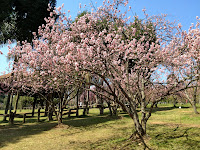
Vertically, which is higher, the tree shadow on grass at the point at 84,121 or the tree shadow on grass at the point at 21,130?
the tree shadow on grass at the point at 84,121

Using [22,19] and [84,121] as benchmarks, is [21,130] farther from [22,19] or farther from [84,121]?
[22,19]

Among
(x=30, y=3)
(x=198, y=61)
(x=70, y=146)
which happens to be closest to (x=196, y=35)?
(x=198, y=61)

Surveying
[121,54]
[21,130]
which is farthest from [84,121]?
[121,54]

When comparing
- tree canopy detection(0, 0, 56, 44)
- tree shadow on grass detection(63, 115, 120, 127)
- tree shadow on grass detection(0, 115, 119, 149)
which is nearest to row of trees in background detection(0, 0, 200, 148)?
tree shadow on grass detection(0, 115, 119, 149)

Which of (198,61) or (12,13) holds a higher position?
(12,13)

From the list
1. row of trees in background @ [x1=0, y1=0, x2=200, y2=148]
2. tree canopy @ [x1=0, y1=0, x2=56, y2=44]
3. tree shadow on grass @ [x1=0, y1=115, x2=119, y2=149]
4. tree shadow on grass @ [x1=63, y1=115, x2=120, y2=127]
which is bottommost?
tree shadow on grass @ [x1=0, y1=115, x2=119, y2=149]

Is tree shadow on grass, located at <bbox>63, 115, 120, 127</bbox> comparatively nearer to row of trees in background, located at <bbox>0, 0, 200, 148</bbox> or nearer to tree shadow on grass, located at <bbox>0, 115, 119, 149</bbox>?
tree shadow on grass, located at <bbox>0, 115, 119, 149</bbox>

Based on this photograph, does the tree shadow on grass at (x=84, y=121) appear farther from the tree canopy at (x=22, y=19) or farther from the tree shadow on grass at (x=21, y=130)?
the tree canopy at (x=22, y=19)

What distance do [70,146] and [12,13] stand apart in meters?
15.3

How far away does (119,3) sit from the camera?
8.63m

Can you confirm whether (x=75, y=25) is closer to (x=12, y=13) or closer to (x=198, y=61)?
(x=198, y=61)

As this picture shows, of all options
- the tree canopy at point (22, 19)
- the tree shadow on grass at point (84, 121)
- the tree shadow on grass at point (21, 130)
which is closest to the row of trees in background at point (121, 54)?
the tree shadow on grass at point (21, 130)

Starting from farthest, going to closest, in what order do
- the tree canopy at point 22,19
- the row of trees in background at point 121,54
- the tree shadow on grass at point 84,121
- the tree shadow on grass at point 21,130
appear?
the tree canopy at point 22,19 → the tree shadow on grass at point 84,121 → the tree shadow on grass at point 21,130 → the row of trees in background at point 121,54

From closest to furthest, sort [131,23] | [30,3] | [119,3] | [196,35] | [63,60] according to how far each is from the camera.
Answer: [63,60], [196,35], [119,3], [131,23], [30,3]
